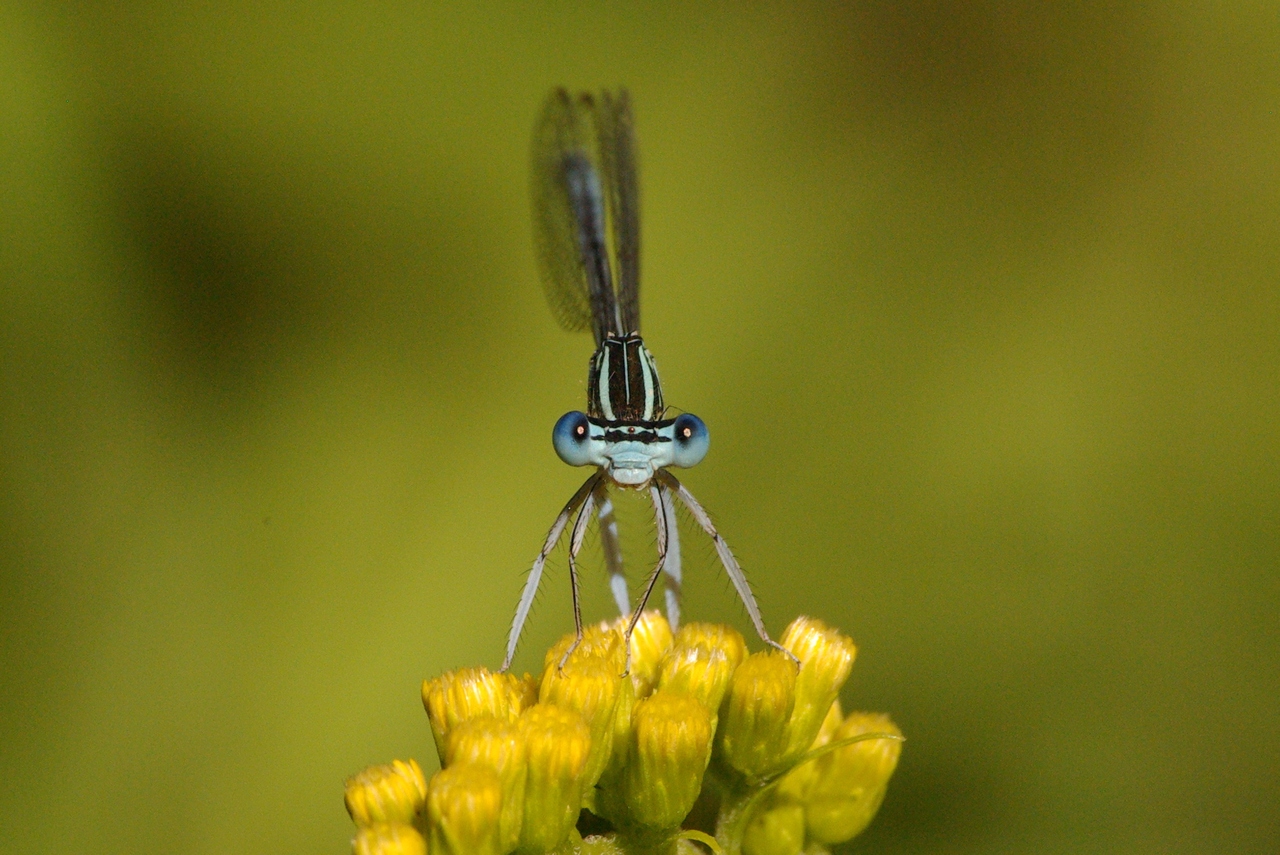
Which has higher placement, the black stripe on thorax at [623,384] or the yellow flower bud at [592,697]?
the black stripe on thorax at [623,384]

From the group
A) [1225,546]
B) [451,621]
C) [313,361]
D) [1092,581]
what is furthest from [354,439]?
[1225,546]

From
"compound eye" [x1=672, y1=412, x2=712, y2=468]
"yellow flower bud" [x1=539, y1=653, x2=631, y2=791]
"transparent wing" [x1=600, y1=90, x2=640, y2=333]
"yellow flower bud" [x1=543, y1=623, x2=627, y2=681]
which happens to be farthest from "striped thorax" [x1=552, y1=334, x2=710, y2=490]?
"yellow flower bud" [x1=539, y1=653, x2=631, y2=791]

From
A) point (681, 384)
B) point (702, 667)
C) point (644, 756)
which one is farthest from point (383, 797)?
point (681, 384)

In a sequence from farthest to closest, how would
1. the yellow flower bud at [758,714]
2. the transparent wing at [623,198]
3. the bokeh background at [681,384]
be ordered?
→ the bokeh background at [681,384]
the transparent wing at [623,198]
the yellow flower bud at [758,714]

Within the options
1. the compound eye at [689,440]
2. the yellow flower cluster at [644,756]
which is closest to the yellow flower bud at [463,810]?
the yellow flower cluster at [644,756]

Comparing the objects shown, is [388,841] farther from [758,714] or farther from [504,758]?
[758,714]

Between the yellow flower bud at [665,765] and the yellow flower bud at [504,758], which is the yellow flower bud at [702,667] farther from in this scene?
the yellow flower bud at [504,758]

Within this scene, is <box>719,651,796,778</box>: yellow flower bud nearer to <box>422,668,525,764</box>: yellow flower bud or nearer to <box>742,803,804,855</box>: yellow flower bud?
<box>742,803,804,855</box>: yellow flower bud
